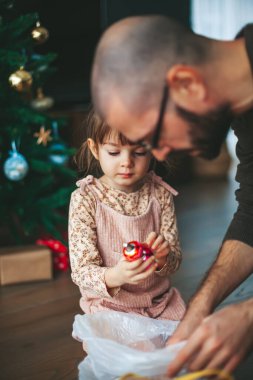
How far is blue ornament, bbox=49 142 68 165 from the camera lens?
2.60m

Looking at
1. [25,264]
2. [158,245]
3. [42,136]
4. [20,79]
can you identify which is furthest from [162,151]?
[42,136]

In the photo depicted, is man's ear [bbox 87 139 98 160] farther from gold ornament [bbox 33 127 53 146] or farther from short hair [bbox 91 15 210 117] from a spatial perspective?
gold ornament [bbox 33 127 53 146]

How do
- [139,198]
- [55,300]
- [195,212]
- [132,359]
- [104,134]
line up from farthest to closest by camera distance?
[195,212] < [55,300] < [139,198] < [104,134] < [132,359]

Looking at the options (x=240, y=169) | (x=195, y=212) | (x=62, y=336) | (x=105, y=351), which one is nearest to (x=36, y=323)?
(x=62, y=336)

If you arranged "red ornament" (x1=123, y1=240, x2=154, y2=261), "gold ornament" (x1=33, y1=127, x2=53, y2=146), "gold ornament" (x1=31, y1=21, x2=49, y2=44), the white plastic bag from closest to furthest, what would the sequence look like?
the white plastic bag → "red ornament" (x1=123, y1=240, x2=154, y2=261) → "gold ornament" (x1=31, y1=21, x2=49, y2=44) → "gold ornament" (x1=33, y1=127, x2=53, y2=146)

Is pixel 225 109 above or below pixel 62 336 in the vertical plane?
above

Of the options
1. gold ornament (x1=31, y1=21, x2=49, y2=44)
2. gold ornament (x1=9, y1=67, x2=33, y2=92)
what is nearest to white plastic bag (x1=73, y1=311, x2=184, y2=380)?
gold ornament (x1=9, y1=67, x2=33, y2=92)

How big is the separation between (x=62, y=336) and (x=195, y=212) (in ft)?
5.53

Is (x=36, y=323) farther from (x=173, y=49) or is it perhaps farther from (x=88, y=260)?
(x=173, y=49)

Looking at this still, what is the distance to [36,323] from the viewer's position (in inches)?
81.1

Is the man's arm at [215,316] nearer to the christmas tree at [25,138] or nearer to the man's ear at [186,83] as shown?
the man's ear at [186,83]

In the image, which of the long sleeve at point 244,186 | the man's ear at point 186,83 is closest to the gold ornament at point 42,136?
the long sleeve at point 244,186

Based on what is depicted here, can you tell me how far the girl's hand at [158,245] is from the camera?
5.06 ft

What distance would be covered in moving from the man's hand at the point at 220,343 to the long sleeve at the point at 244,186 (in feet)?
1.38
